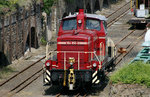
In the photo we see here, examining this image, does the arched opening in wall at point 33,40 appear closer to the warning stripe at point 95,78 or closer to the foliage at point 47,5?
the foliage at point 47,5

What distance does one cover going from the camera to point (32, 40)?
28.8m

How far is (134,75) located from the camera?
14.5 meters

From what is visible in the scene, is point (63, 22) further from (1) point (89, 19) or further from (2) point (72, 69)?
(2) point (72, 69)

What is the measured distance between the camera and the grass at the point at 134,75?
561 inches

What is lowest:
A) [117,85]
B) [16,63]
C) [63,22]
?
[16,63]

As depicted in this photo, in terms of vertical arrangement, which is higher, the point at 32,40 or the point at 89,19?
the point at 89,19

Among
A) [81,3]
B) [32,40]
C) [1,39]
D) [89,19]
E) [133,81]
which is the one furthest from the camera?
[81,3]

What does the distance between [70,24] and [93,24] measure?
1.13 m

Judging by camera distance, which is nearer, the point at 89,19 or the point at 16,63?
the point at 89,19

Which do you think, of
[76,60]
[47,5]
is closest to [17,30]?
[47,5]

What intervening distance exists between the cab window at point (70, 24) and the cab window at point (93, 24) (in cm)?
63

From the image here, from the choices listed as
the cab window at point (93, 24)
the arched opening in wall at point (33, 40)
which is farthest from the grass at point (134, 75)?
the arched opening in wall at point (33, 40)

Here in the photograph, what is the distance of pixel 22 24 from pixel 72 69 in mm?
10427

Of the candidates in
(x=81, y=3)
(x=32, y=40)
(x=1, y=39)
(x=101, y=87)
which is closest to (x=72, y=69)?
(x=101, y=87)
